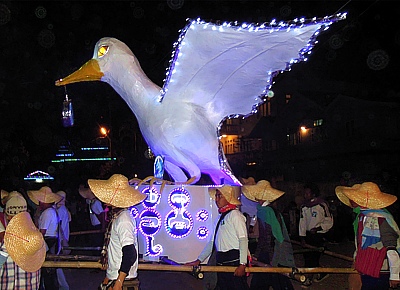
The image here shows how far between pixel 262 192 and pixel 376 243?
203cm

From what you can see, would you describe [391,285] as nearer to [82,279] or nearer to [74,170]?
[82,279]

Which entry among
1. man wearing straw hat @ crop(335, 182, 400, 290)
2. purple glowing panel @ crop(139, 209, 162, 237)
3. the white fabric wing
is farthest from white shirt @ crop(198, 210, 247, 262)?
the white fabric wing

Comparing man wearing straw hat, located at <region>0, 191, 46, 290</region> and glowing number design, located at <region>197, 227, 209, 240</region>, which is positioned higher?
man wearing straw hat, located at <region>0, 191, 46, 290</region>

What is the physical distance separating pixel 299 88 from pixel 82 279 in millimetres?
24724

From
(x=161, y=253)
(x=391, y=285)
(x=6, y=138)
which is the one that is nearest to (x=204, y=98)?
(x=161, y=253)

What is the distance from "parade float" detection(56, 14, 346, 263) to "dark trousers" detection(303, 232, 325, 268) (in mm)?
2018

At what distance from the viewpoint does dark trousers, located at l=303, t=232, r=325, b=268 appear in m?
7.32

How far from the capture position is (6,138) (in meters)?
19.6

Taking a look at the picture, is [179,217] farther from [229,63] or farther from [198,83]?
[229,63]

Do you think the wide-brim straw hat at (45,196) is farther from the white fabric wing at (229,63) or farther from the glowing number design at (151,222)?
the white fabric wing at (229,63)

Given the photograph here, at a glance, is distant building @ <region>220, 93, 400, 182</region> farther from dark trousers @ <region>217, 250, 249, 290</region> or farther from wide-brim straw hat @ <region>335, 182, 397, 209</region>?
dark trousers @ <region>217, 250, 249, 290</region>

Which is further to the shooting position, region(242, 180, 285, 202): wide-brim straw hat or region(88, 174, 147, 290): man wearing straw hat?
region(242, 180, 285, 202): wide-brim straw hat


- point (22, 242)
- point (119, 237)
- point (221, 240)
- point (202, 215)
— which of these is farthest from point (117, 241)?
point (202, 215)

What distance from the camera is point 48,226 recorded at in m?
6.18
